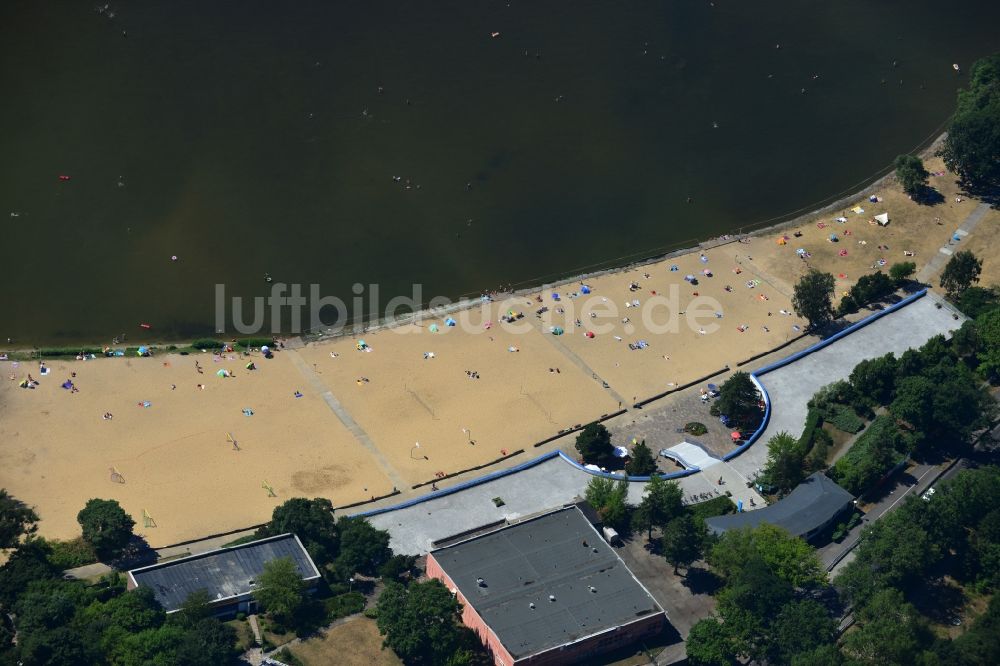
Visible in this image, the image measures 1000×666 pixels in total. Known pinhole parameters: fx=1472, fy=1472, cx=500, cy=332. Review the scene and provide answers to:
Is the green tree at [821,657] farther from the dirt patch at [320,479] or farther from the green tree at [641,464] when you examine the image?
the dirt patch at [320,479]

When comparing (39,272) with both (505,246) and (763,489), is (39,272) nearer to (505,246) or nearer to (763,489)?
(505,246)

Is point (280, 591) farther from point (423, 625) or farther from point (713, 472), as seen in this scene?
point (713, 472)

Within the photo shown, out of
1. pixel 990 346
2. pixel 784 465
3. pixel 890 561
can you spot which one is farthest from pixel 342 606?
pixel 990 346

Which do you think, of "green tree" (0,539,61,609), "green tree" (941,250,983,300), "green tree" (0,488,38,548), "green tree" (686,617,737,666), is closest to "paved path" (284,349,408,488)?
"green tree" (0,539,61,609)

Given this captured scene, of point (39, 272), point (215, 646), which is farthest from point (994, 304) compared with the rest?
point (39, 272)

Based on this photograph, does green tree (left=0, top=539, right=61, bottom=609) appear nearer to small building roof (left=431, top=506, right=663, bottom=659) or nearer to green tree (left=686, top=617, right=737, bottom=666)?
small building roof (left=431, top=506, right=663, bottom=659)

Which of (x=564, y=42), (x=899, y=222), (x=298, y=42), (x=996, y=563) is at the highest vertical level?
(x=298, y=42)
